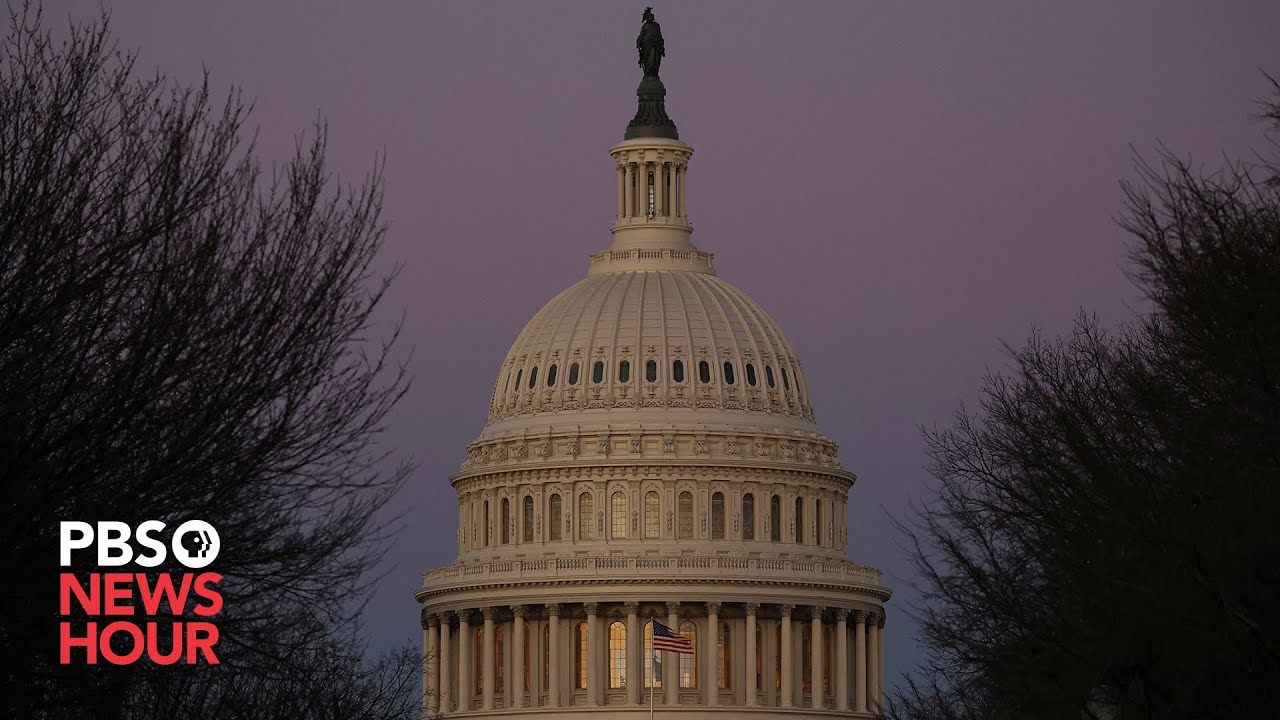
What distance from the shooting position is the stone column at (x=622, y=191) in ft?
597

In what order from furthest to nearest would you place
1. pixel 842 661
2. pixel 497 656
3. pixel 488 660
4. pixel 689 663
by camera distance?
pixel 497 656 < pixel 689 663 < pixel 488 660 < pixel 842 661

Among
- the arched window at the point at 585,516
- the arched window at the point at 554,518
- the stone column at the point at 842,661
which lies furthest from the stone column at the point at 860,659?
the arched window at the point at 554,518

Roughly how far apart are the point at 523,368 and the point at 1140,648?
5314 inches

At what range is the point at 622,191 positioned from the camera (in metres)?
182

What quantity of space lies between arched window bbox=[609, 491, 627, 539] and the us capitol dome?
0.12 m

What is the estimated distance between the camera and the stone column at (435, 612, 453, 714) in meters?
172

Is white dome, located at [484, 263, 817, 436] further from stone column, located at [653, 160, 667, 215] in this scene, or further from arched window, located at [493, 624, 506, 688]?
arched window, located at [493, 624, 506, 688]

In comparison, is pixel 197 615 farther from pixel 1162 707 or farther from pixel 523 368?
pixel 523 368

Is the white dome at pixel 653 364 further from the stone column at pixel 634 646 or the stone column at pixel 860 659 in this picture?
the stone column at pixel 860 659

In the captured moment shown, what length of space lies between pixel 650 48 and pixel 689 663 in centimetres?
3936

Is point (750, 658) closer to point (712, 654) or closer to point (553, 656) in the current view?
point (712, 654)

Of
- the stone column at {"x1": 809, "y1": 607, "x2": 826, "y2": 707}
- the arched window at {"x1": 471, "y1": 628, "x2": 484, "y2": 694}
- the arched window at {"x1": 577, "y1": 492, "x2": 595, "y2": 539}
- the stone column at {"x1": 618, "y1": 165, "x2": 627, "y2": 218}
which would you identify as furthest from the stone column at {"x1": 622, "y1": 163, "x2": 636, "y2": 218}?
the stone column at {"x1": 809, "y1": 607, "x2": 826, "y2": 707}

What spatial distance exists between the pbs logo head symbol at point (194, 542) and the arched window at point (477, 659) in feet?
449

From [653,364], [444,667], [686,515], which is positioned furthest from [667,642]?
[653,364]
